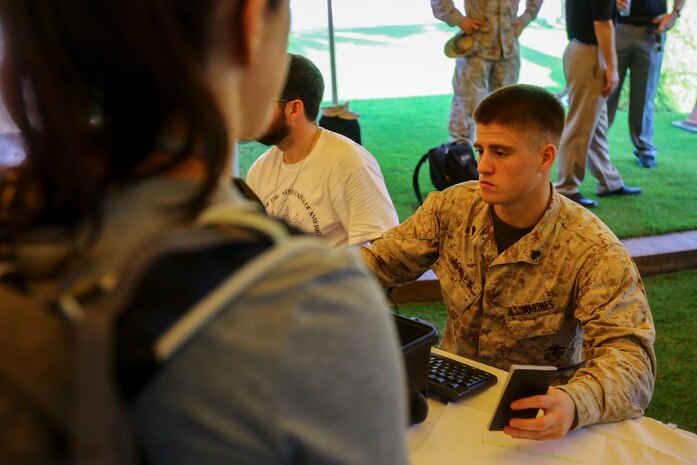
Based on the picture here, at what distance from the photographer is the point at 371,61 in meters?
7.61

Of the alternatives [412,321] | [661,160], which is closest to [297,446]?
[412,321]

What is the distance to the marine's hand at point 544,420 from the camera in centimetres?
132

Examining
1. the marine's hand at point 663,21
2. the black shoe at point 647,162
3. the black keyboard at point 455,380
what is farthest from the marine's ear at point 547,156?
the black shoe at point 647,162

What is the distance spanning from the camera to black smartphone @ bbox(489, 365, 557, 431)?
1272 millimetres

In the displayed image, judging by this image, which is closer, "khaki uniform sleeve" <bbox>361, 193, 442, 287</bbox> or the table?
the table

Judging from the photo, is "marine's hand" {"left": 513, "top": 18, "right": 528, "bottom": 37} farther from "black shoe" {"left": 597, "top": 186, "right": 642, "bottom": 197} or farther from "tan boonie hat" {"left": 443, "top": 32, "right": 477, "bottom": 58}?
"black shoe" {"left": 597, "top": 186, "right": 642, "bottom": 197}

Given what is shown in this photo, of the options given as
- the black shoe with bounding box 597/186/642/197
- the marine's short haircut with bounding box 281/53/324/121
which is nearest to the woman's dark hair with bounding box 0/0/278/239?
the marine's short haircut with bounding box 281/53/324/121

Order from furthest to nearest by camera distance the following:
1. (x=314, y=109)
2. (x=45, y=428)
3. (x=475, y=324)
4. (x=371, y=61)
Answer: (x=371, y=61)
(x=314, y=109)
(x=475, y=324)
(x=45, y=428)

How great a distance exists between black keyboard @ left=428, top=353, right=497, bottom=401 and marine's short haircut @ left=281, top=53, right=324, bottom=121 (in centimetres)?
137

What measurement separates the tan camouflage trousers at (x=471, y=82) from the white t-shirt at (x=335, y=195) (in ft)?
7.53

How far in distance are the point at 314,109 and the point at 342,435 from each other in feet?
7.78

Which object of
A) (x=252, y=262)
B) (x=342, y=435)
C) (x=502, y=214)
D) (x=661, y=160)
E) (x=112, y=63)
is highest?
(x=112, y=63)

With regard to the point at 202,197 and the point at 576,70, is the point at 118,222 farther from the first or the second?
the point at 576,70

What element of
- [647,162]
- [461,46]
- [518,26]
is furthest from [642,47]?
[461,46]
